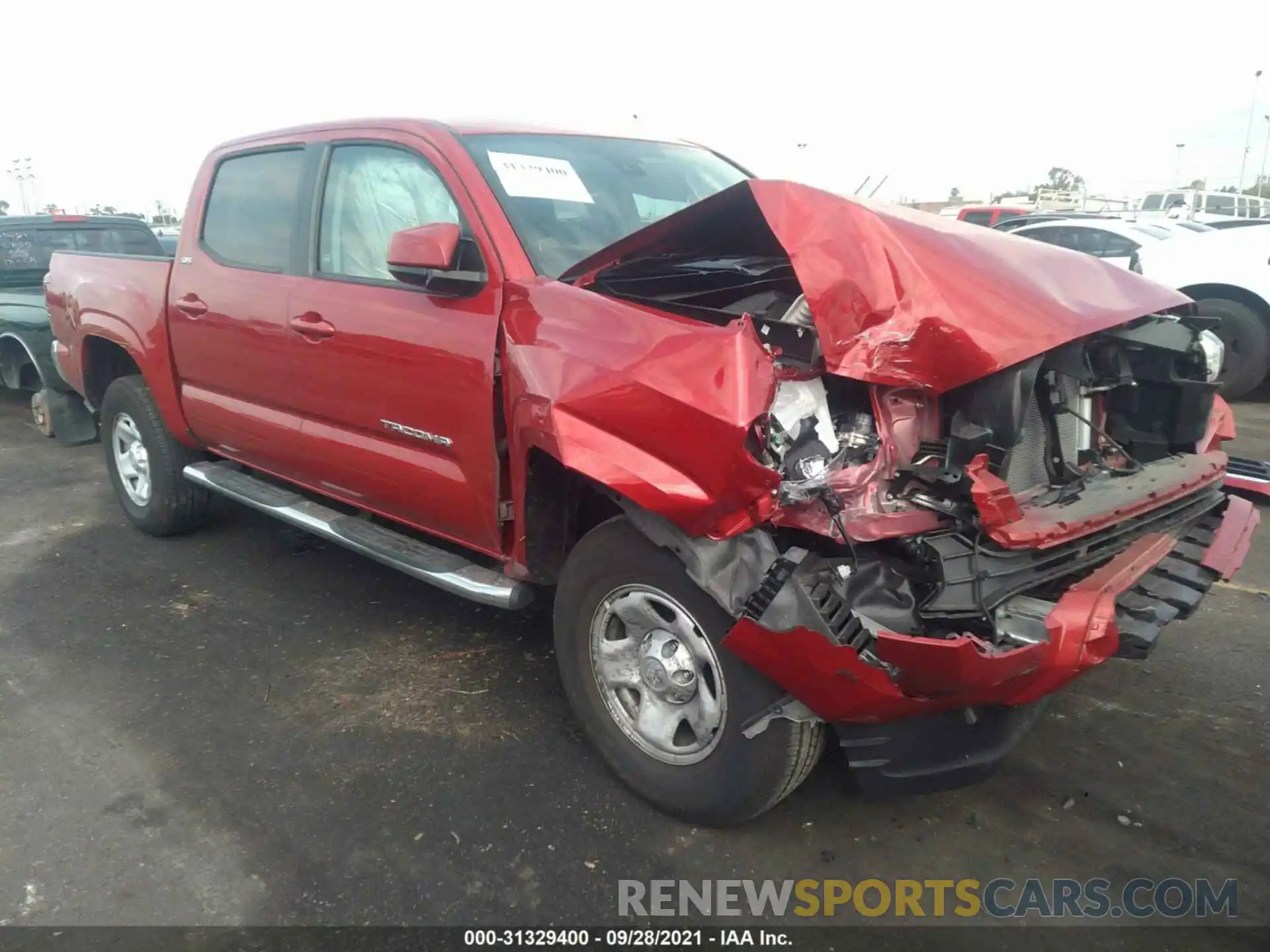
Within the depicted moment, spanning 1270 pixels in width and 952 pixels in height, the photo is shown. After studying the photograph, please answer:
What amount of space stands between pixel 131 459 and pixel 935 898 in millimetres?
4704

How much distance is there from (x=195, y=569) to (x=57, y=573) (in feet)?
2.22

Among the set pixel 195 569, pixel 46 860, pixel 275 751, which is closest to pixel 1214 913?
pixel 275 751

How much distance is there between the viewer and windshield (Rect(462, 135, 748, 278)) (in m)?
3.05

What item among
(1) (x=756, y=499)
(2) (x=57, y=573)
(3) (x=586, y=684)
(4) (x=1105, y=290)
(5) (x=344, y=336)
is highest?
(4) (x=1105, y=290)

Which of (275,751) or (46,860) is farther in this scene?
(275,751)

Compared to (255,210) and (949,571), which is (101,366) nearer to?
(255,210)

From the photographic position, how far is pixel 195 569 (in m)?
4.69

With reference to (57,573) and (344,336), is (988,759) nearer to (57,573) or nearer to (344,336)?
(344,336)

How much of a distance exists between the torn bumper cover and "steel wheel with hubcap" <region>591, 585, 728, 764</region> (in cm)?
30

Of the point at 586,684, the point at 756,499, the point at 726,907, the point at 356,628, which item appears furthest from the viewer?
the point at 356,628

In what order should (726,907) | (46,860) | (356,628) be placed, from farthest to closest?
(356,628), (46,860), (726,907)

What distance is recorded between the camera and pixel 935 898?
2406 mm

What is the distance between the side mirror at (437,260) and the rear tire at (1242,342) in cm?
745

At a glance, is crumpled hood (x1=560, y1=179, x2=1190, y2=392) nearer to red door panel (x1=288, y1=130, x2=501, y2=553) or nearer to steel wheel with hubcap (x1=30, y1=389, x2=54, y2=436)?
red door panel (x1=288, y1=130, x2=501, y2=553)
